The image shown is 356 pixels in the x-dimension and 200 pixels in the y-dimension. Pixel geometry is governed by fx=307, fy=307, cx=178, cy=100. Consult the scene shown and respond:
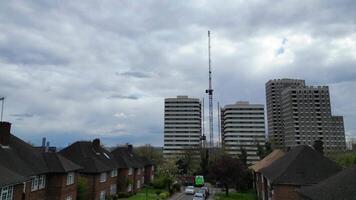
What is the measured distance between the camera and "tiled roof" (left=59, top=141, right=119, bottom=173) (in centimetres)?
4256

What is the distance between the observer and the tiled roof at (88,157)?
42.6 m

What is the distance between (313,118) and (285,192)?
11745cm

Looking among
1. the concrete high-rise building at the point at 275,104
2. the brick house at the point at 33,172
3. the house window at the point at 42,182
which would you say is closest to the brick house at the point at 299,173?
the brick house at the point at 33,172

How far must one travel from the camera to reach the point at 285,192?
29.1 meters

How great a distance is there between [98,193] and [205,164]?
46.1 m

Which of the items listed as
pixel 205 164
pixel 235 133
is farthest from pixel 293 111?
pixel 205 164

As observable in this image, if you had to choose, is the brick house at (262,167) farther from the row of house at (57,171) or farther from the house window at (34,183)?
the house window at (34,183)

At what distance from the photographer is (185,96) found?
155 meters

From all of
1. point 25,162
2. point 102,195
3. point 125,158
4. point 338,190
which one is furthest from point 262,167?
point 25,162

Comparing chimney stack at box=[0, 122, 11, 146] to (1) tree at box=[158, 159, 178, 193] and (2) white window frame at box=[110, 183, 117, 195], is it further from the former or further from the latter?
(1) tree at box=[158, 159, 178, 193]

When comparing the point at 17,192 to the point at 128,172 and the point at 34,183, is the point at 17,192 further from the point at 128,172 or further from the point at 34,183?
the point at 128,172

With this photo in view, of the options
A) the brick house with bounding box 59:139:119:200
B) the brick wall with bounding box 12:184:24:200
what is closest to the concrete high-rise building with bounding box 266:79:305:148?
the brick house with bounding box 59:139:119:200

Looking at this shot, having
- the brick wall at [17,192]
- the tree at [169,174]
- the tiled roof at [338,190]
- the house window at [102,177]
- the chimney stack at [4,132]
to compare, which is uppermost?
the chimney stack at [4,132]

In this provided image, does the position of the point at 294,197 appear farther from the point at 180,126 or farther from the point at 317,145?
the point at 180,126
